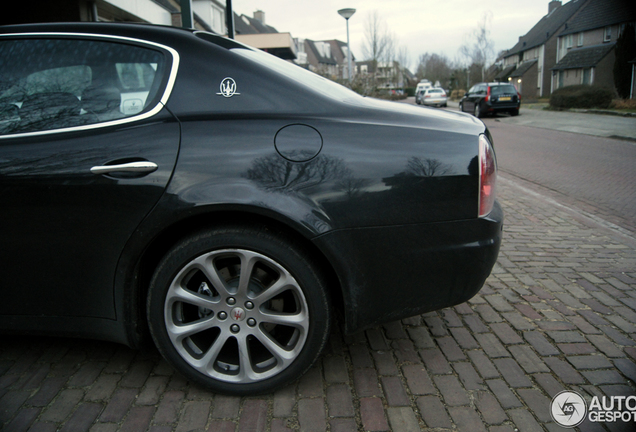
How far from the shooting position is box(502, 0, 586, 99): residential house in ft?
172

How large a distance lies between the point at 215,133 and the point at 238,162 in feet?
0.58

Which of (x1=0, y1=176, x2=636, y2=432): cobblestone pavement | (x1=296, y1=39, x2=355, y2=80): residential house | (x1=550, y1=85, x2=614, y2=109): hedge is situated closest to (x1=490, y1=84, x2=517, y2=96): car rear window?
(x1=550, y1=85, x2=614, y2=109): hedge

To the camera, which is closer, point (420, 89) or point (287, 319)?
point (287, 319)

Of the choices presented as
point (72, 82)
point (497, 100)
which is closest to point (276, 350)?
point (72, 82)

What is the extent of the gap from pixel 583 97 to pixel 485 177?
88.8ft

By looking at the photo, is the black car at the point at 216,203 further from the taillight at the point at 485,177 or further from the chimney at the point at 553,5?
the chimney at the point at 553,5

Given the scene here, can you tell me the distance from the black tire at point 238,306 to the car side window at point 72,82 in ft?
2.43

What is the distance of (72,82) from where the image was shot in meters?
2.32

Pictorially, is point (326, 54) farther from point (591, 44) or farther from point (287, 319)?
point (287, 319)

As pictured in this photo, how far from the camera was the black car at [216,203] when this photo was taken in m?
2.09

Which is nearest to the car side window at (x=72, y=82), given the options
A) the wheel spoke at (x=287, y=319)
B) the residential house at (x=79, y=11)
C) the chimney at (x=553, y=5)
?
the wheel spoke at (x=287, y=319)

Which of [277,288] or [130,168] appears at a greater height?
[130,168]

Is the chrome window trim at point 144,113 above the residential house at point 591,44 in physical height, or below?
below

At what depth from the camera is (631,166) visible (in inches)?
352
